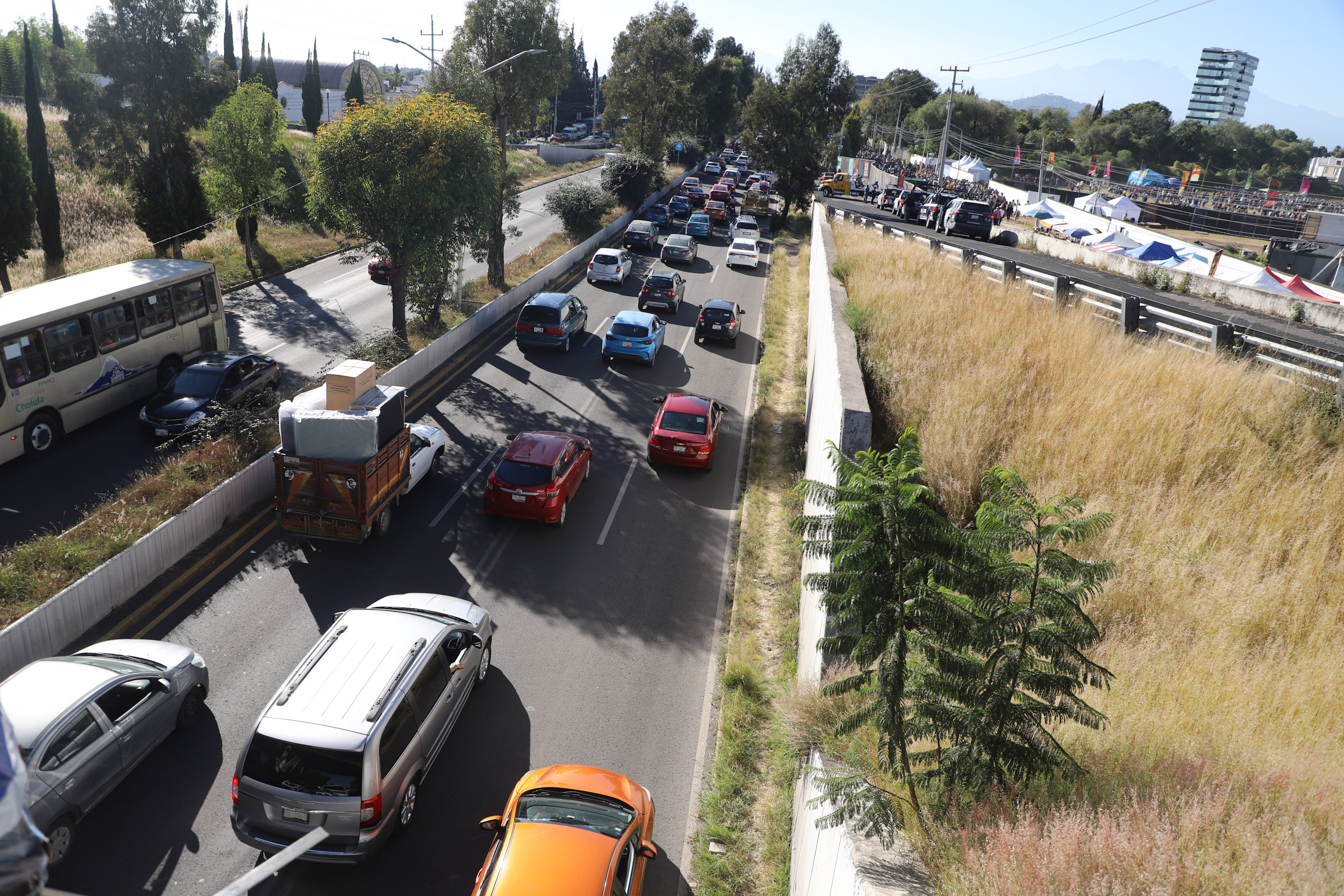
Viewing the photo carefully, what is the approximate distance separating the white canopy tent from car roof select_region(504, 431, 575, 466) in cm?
6664

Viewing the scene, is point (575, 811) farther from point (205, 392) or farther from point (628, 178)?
point (628, 178)

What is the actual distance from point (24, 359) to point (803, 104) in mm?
46085

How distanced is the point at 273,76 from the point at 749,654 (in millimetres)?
87949

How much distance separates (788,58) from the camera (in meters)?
50.2

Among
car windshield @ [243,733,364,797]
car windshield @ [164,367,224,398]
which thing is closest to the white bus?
car windshield @ [164,367,224,398]

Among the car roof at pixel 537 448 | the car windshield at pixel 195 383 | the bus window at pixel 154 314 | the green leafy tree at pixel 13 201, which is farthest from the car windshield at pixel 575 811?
the green leafy tree at pixel 13 201

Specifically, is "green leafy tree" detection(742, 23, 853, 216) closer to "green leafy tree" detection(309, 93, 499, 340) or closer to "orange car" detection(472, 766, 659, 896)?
"green leafy tree" detection(309, 93, 499, 340)

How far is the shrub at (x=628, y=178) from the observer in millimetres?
52125

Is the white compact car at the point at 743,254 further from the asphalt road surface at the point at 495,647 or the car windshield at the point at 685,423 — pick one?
the car windshield at the point at 685,423

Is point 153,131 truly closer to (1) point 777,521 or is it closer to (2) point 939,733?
(1) point 777,521

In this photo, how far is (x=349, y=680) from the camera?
798 centimetres

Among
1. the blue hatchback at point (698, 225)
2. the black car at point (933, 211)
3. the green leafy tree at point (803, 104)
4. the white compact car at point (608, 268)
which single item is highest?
the green leafy tree at point (803, 104)

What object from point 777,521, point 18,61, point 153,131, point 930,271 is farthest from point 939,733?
point 18,61

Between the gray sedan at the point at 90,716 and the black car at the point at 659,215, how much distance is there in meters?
42.6
